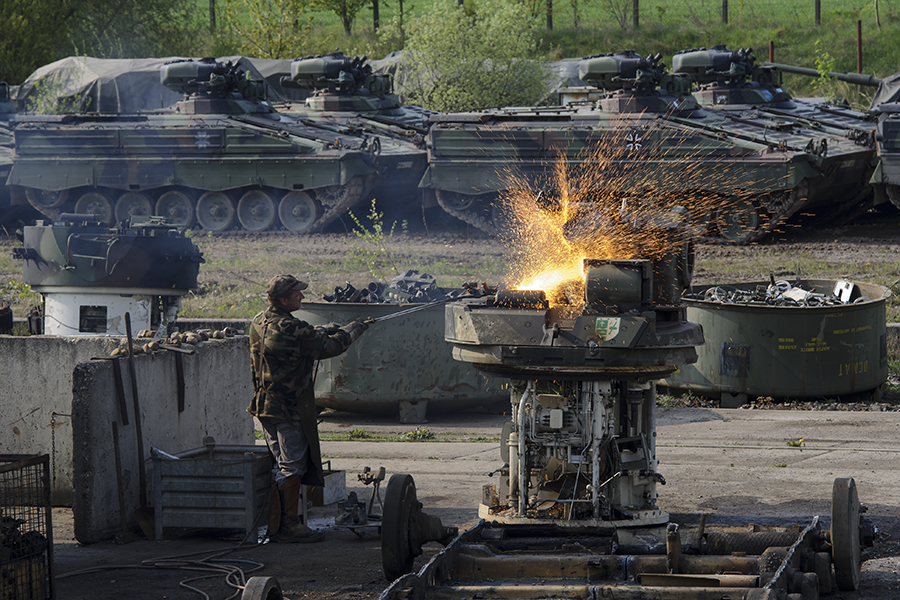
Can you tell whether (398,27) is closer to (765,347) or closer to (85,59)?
(85,59)

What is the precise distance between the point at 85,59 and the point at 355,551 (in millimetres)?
28952

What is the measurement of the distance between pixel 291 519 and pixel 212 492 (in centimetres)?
49

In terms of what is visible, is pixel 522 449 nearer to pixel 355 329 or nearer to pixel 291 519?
pixel 355 329

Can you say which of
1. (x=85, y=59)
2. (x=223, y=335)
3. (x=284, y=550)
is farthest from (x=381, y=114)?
(x=284, y=550)

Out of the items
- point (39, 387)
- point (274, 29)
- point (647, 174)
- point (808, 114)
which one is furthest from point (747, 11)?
point (39, 387)

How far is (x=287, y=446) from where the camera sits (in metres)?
6.92

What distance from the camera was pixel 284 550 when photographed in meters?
6.77

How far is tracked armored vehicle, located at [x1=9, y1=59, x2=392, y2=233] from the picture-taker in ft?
73.4

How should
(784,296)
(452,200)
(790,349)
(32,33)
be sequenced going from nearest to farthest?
(790,349)
(784,296)
(452,200)
(32,33)

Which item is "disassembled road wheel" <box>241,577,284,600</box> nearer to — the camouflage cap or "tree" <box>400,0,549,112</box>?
the camouflage cap

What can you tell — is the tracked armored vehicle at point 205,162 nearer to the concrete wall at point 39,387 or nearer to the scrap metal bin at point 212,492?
the concrete wall at point 39,387

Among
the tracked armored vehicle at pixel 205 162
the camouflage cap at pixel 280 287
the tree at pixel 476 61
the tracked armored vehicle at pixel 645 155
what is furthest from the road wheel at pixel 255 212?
the camouflage cap at pixel 280 287

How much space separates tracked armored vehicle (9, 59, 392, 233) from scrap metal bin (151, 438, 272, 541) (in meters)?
15.1

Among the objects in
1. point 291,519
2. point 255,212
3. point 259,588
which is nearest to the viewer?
point 259,588
